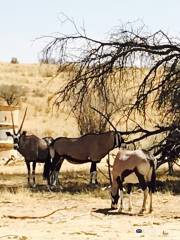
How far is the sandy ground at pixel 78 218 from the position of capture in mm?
10781

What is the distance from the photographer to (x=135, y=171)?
554 inches

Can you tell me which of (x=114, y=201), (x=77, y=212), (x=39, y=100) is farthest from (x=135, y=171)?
(x=39, y=100)

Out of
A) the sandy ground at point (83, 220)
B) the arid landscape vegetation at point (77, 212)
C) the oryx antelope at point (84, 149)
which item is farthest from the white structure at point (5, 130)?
the sandy ground at point (83, 220)

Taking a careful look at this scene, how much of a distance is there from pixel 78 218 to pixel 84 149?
6936 mm

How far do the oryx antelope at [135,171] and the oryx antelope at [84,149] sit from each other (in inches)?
199

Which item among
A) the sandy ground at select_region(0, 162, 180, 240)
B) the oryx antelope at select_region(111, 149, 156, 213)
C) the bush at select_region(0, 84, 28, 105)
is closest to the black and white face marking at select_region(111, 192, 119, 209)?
the oryx antelope at select_region(111, 149, 156, 213)

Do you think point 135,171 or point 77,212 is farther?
point 135,171

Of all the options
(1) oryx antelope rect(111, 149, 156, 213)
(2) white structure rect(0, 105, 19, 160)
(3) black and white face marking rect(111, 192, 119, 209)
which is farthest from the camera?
(2) white structure rect(0, 105, 19, 160)

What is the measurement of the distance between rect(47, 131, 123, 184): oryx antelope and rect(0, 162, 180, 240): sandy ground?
70.6 inches

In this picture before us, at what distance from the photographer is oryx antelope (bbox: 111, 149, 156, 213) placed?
551 inches

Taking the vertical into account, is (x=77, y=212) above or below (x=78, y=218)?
below

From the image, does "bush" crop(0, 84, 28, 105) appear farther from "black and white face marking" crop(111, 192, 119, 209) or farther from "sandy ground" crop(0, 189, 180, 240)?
"black and white face marking" crop(111, 192, 119, 209)

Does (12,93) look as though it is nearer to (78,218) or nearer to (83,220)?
(78,218)

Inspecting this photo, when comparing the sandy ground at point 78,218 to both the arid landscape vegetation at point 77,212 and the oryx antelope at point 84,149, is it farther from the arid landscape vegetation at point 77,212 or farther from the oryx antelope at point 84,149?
the oryx antelope at point 84,149
